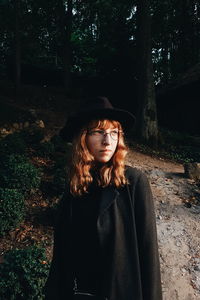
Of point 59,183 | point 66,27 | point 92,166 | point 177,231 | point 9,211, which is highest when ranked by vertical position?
point 66,27

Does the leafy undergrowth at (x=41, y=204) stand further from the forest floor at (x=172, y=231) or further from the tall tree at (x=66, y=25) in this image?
the tall tree at (x=66, y=25)

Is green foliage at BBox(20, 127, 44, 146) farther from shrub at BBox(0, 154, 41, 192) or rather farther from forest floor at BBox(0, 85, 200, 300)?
shrub at BBox(0, 154, 41, 192)

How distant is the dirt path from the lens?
4.81 meters

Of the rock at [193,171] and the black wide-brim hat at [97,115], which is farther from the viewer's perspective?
the rock at [193,171]

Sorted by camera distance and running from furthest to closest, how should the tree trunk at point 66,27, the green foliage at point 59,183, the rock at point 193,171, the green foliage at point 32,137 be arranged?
the tree trunk at point 66,27, the green foliage at point 32,137, the rock at point 193,171, the green foliage at point 59,183

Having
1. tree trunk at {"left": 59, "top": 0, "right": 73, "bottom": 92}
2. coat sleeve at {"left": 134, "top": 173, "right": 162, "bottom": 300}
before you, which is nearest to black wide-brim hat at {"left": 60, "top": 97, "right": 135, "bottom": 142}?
coat sleeve at {"left": 134, "top": 173, "right": 162, "bottom": 300}

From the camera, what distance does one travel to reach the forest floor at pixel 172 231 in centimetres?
490

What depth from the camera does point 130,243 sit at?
2082 millimetres

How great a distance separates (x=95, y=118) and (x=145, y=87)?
11721 mm

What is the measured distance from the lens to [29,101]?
1845 cm

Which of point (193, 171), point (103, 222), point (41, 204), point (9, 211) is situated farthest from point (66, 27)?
point (103, 222)

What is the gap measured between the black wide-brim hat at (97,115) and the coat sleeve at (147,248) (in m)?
0.65

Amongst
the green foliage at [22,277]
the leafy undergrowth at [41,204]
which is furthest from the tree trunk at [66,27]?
the green foliage at [22,277]

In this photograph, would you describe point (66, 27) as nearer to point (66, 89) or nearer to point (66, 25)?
point (66, 25)
